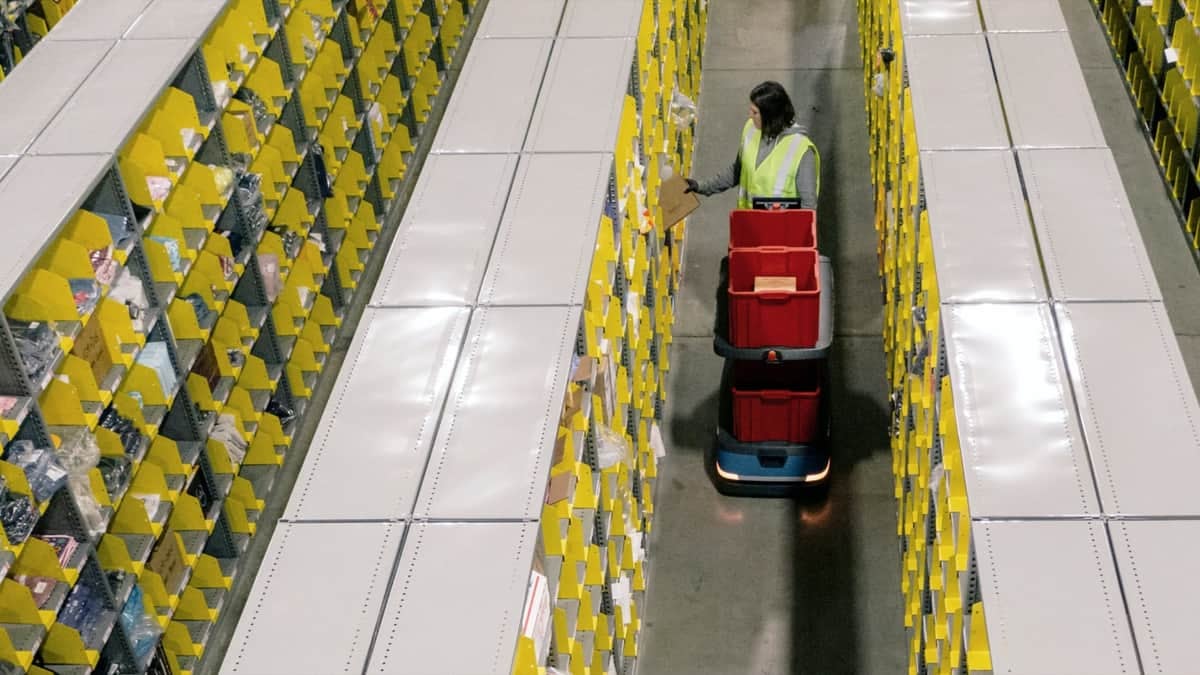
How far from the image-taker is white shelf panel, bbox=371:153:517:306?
5527 mm

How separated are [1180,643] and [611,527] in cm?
258

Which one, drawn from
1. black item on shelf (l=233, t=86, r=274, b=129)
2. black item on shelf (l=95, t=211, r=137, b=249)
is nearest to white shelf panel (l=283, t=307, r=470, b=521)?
black item on shelf (l=95, t=211, r=137, b=249)

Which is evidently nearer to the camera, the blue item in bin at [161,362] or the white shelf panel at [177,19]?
the blue item in bin at [161,362]

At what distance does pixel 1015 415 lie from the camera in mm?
5023

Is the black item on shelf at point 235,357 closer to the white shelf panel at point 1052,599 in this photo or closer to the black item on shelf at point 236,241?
the black item on shelf at point 236,241

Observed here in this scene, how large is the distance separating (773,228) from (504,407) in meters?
3.08

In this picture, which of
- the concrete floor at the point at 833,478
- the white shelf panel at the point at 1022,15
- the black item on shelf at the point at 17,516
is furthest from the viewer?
the white shelf panel at the point at 1022,15

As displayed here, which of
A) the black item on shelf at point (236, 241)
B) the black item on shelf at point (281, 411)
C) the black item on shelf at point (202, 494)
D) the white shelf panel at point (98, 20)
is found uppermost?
the white shelf panel at point (98, 20)

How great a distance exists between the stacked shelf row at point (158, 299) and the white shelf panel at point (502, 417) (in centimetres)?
193

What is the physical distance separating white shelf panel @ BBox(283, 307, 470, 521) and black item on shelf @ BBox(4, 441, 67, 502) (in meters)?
1.51

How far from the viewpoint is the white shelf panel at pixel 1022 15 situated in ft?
24.7

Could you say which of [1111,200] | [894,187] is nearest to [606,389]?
[1111,200]

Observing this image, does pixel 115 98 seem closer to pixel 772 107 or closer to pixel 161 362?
pixel 161 362

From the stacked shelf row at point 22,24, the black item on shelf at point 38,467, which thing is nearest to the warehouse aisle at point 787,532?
the black item on shelf at point 38,467
